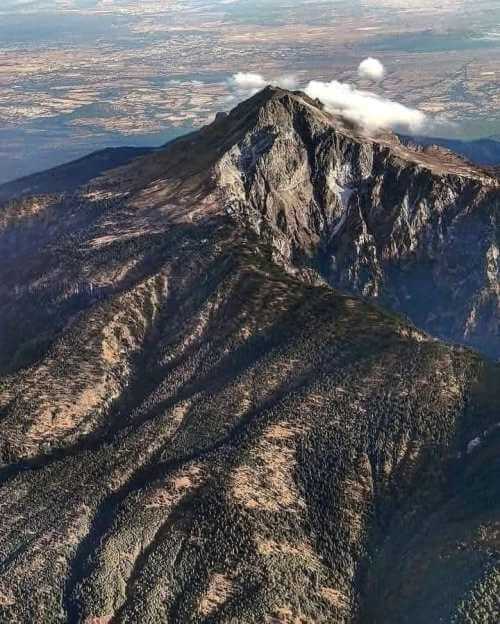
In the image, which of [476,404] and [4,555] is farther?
[476,404]

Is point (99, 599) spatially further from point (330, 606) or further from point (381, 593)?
point (381, 593)

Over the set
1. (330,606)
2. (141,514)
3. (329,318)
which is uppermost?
(329,318)

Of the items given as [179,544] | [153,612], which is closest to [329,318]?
[179,544]

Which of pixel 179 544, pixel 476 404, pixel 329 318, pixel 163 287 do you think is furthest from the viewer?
pixel 163 287

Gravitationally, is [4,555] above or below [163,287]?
below

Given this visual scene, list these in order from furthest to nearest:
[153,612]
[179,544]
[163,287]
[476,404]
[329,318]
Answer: [163,287], [329,318], [476,404], [179,544], [153,612]

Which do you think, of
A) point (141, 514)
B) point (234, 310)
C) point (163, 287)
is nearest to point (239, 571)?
point (141, 514)

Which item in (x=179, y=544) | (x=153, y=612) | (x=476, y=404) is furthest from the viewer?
(x=476, y=404)

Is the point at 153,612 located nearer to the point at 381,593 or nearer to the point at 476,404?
the point at 381,593

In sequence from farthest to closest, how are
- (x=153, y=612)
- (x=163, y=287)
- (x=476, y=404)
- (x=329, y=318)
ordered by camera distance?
(x=163, y=287), (x=329, y=318), (x=476, y=404), (x=153, y=612)

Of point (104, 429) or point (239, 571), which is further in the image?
point (104, 429)
